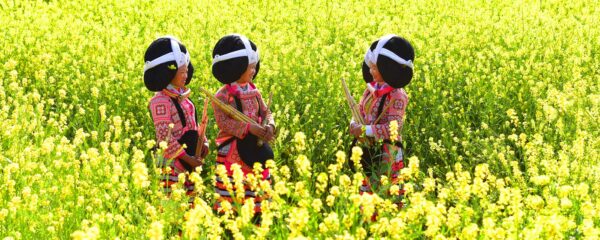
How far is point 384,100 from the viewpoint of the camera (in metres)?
5.69

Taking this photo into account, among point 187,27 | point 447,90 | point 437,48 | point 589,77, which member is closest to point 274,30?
point 187,27

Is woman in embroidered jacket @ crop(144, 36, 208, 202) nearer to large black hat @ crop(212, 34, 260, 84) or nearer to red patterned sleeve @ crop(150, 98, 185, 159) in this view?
red patterned sleeve @ crop(150, 98, 185, 159)

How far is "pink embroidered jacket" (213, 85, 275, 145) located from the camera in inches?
221

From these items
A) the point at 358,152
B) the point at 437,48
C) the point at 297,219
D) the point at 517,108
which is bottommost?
the point at 297,219

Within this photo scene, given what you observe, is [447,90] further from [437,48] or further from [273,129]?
[273,129]

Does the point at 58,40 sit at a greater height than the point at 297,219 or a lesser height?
greater

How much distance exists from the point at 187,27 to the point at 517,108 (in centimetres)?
370

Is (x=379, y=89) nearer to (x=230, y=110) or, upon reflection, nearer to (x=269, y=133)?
(x=269, y=133)

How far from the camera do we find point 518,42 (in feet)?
30.3

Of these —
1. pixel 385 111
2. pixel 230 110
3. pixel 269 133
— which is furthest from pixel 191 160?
pixel 385 111

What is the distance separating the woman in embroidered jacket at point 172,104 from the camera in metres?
5.58

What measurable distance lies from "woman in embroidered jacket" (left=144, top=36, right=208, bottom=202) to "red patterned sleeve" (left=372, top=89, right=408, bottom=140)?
3.46 feet

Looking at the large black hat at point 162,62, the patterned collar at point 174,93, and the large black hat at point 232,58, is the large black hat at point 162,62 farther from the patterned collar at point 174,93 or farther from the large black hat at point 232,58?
the large black hat at point 232,58

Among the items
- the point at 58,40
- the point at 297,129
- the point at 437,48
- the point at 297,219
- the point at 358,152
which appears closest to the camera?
the point at 297,219
